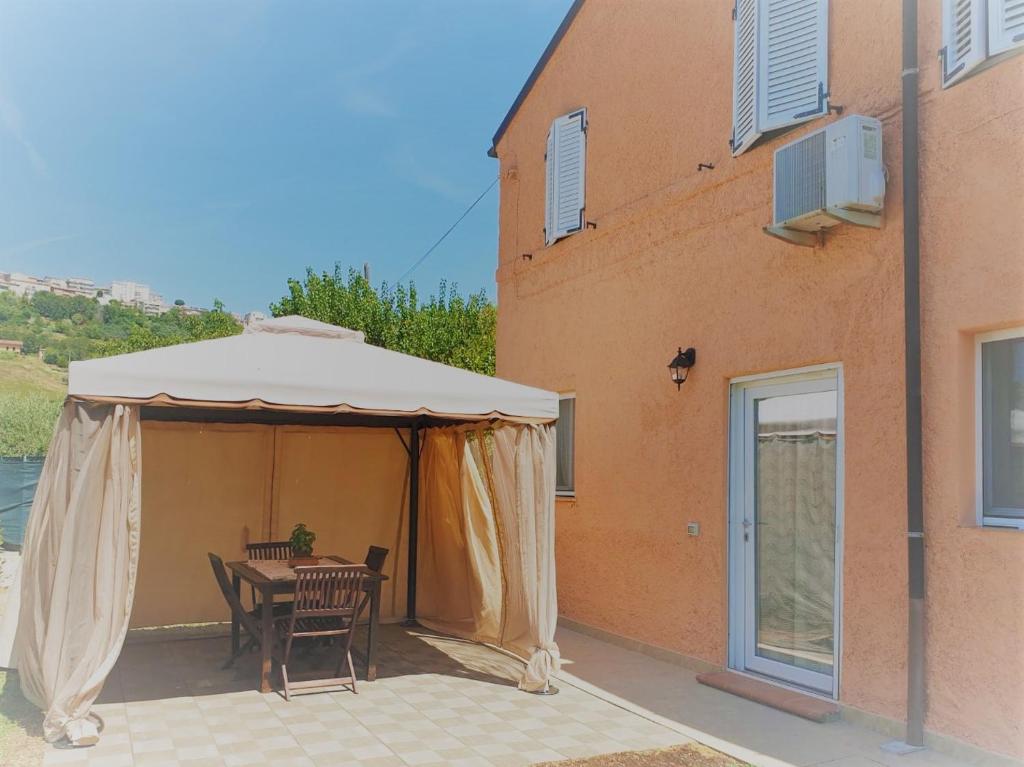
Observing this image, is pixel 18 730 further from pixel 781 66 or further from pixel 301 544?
pixel 781 66

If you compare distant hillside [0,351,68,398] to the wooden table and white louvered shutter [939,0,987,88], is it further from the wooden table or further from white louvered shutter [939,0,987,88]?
white louvered shutter [939,0,987,88]

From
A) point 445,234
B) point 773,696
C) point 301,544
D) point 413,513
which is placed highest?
point 445,234

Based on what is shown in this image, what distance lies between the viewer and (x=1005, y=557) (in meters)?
4.26

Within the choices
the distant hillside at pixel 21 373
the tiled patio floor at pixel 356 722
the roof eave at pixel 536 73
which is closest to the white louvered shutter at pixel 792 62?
the roof eave at pixel 536 73

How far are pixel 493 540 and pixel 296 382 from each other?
3101mm

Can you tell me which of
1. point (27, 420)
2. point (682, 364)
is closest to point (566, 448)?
point (682, 364)

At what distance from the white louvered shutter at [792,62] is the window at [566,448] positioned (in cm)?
386

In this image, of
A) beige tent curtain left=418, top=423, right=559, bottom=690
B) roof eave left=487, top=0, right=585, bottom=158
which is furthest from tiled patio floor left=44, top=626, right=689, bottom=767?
roof eave left=487, top=0, right=585, bottom=158

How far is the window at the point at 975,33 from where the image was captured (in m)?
4.35

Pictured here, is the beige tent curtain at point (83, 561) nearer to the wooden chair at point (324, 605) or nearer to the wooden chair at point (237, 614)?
the wooden chair at point (324, 605)

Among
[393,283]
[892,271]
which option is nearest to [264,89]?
[892,271]

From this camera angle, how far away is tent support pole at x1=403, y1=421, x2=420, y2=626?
8.73 m

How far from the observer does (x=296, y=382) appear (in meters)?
5.51

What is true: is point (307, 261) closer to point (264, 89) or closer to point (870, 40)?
point (264, 89)
